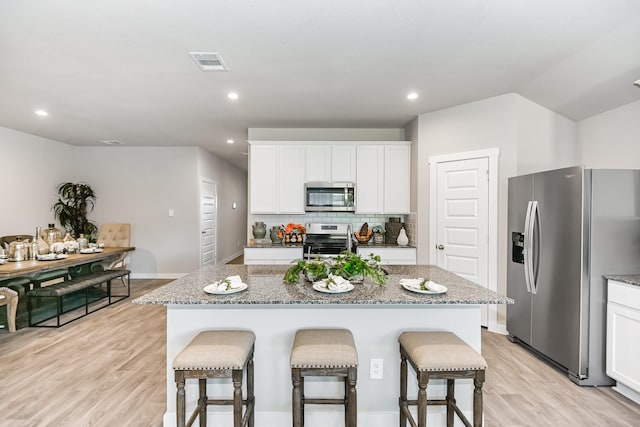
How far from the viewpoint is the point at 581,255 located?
2.44 meters

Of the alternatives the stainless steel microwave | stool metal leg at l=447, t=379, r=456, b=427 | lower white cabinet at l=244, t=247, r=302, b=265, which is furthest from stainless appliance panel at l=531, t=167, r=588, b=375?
lower white cabinet at l=244, t=247, r=302, b=265

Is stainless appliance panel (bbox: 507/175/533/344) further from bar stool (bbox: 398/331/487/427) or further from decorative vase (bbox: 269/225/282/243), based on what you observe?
decorative vase (bbox: 269/225/282/243)

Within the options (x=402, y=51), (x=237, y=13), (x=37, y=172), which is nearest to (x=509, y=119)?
(x=402, y=51)

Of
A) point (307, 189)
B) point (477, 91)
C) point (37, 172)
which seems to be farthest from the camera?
point (37, 172)

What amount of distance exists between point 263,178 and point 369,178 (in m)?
1.53

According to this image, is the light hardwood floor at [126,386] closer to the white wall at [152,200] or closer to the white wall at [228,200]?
the white wall at [152,200]

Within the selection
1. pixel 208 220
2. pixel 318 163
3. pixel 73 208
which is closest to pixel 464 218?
pixel 318 163

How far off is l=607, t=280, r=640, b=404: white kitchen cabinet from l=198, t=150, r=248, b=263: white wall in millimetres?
6202

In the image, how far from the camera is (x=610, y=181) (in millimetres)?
2426

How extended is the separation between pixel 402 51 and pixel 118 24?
6.73ft

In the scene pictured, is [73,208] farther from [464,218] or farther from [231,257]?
[464,218]

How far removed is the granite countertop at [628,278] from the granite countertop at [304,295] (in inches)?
47.3

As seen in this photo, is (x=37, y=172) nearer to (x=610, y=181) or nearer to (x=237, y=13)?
(x=237, y=13)

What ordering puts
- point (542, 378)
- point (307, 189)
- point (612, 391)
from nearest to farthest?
point (612, 391) → point (542, 378) → point (307, 189)
